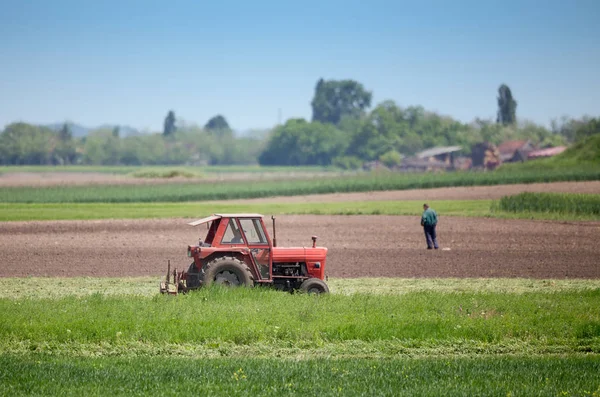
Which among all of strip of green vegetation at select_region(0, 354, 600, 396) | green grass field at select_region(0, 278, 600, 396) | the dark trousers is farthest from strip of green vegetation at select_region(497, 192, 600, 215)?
strip of green vegetation at select_region(0, 354, 600, 396)

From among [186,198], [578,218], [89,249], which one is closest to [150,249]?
[89,249]

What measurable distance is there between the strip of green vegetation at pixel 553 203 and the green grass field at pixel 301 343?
27666mm

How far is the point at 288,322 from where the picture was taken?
1727 centimetres

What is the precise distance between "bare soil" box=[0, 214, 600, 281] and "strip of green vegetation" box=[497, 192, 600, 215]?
3.97 metres

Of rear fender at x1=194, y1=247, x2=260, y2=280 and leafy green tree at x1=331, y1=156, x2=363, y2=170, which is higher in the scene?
leafy green tree at x1=331, y1=156, x2=363, y2=170

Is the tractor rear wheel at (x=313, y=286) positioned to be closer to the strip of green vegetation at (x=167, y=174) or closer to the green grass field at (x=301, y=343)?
the green grass field at (x=301, y=343)

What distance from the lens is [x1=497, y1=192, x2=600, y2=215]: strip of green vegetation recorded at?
159ft

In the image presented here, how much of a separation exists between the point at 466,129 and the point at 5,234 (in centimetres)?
16024

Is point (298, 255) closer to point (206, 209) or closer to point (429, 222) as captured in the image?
point (429, 222)

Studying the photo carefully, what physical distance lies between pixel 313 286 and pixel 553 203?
3235 cm

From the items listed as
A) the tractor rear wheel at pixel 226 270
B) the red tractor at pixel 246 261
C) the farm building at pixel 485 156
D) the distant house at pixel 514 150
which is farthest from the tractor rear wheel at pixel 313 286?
the distant house at pixel 514 150

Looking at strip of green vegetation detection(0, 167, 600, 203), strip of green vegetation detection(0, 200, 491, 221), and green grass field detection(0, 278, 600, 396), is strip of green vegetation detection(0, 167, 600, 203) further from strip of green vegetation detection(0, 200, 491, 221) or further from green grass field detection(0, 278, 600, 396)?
green grass field detection(0, 278, 600, 396)

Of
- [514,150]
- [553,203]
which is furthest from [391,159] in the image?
[553,203]

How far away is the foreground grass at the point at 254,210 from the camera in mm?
48625
